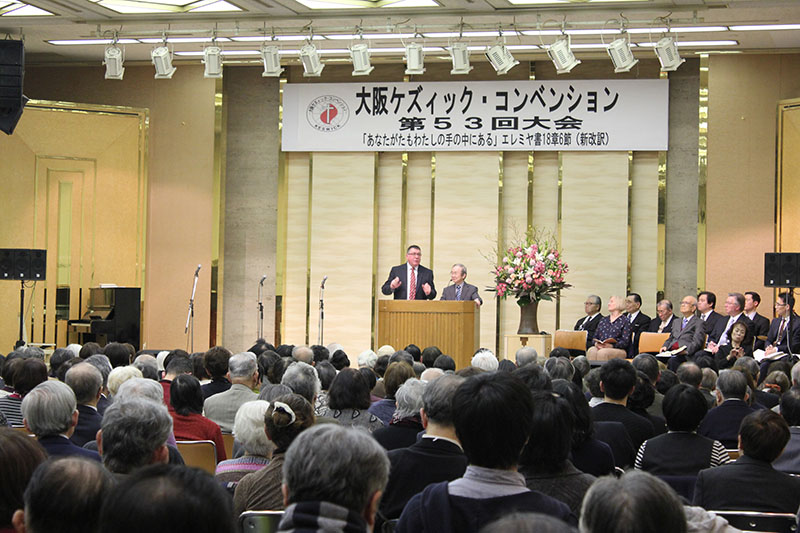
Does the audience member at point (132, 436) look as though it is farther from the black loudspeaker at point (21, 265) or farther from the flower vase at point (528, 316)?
the black loudspeaker at point (21, 265)

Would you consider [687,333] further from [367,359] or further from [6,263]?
[6,263]

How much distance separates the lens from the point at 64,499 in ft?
5.64

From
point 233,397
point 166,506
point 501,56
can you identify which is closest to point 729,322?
point 501,56

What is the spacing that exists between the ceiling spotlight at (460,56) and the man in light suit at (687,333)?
3491 millimetres

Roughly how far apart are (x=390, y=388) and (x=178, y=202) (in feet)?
28.1

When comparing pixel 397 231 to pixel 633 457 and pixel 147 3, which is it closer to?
pixel 147 3

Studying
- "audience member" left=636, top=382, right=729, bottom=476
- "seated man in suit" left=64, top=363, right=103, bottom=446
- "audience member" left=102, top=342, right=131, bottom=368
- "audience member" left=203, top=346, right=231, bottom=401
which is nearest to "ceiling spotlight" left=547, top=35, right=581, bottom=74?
"audience member" left=102, top=342, right=131, bottom=368

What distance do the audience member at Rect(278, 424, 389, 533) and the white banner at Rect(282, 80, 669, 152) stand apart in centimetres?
1073

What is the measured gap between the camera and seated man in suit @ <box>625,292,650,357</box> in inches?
438

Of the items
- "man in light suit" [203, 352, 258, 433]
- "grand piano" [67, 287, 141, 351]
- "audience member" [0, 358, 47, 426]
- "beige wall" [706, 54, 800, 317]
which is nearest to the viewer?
"audience member" [0, 358, 47, 426]

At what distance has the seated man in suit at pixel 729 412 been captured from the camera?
476 cm

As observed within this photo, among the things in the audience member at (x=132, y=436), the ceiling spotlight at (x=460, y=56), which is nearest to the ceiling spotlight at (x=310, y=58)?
the ceiling spotlight at (x=460, y=56)

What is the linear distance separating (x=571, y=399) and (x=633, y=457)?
758mm

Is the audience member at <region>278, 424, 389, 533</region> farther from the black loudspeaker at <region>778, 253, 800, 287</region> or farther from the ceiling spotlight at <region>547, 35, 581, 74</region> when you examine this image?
the black loudspeaker at <region>778, 253, 800, 287</region>
